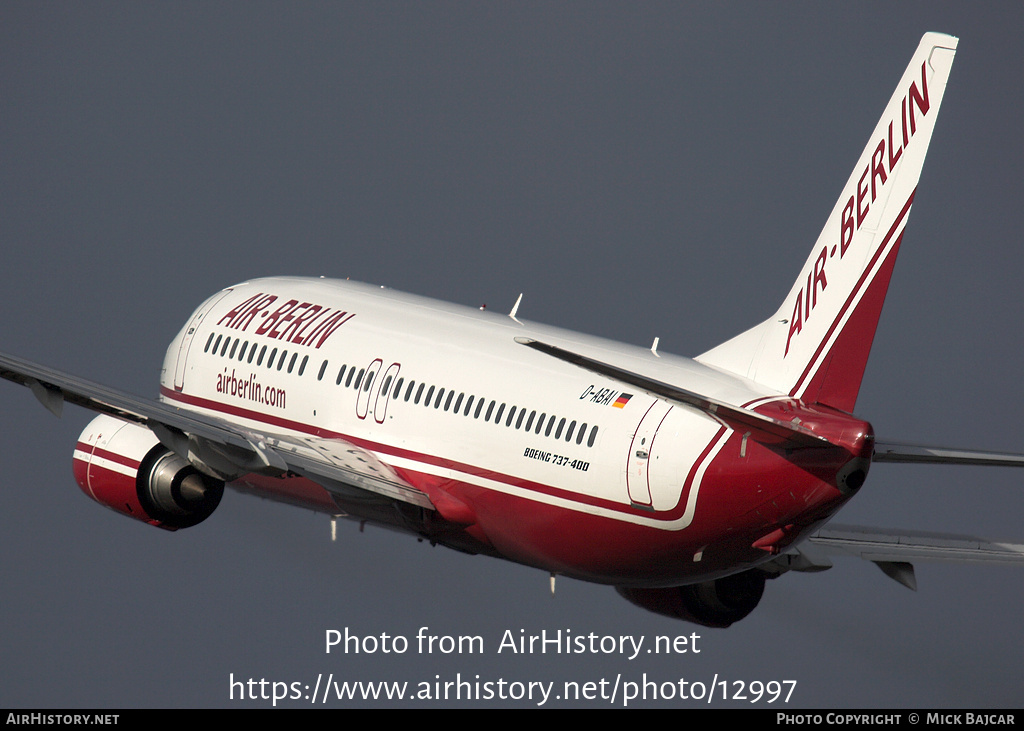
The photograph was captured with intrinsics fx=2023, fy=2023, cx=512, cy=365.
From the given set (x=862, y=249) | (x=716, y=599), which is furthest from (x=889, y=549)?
(x=862, y=249)

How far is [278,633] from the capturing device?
66.0 m

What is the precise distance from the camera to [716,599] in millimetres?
38375

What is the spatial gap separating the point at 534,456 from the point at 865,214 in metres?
7.03

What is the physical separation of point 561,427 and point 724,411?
16.5 feet

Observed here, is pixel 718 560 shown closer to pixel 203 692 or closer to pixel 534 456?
pixel 534 456

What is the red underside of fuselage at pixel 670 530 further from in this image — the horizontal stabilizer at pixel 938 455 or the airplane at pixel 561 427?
the horizontal stabilizer at pixel 938 455

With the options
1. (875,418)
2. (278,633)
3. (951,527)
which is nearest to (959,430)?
(875,418)

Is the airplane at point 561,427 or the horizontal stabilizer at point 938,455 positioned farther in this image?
the airplane at point 561,427

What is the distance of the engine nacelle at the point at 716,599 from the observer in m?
38.3

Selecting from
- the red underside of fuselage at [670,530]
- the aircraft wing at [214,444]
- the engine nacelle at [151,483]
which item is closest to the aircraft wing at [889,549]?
the red underside of fuselage at [670,530]

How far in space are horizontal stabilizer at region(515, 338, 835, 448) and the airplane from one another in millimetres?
45

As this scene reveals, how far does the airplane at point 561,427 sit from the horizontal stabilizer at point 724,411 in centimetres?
4

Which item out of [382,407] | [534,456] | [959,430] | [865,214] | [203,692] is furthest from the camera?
[959,430]

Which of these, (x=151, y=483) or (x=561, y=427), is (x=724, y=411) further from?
(x=151, y=483)
